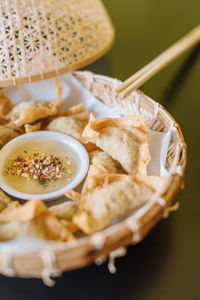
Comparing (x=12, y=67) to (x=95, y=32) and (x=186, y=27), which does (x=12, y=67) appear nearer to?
(x=95, y=32)

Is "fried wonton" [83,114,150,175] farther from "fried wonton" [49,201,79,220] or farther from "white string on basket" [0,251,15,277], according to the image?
"white string on basket" [0,251,15,277]

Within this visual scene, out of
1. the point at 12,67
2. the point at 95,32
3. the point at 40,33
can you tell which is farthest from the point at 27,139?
the point at 95,32

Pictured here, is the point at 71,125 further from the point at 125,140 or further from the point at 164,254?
the point at 164,254

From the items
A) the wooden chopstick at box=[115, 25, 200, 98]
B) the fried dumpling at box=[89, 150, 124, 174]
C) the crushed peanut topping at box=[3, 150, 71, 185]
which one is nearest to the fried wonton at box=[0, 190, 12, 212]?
the crushed peanut topping at box=[3, 150, 71, 185]

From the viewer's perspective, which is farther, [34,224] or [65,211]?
[65,211]

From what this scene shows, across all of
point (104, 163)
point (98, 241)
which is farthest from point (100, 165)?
point (98, 241)

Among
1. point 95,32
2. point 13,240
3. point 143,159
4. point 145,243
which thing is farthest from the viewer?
point 95,32

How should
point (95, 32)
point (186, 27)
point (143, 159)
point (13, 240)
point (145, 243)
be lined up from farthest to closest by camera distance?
1. point (186, 27)
2. point (95, 32)
3. point (143, 159)
4. point (145, 243)
5. point (13, 240)
